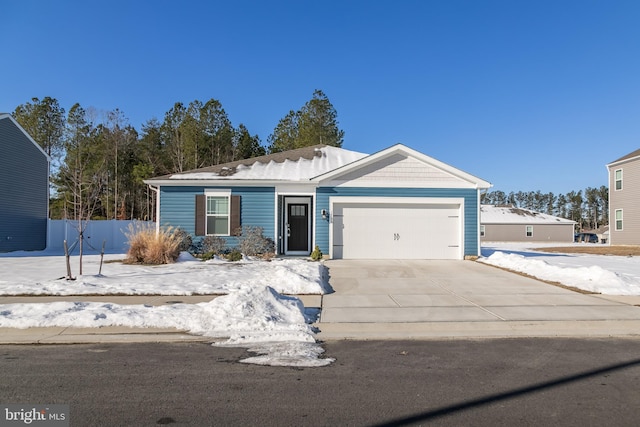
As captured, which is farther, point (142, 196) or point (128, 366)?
point (142, 196)

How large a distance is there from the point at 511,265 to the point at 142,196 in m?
35.3

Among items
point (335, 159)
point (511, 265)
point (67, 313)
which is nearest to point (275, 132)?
point (335, 159)

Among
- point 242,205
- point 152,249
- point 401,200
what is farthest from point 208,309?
point 401,200

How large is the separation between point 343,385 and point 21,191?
941 inches

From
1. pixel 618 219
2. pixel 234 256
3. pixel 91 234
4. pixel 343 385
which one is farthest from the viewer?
pixel 618 219

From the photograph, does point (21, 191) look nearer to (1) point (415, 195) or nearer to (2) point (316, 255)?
(2) point (316, 255)

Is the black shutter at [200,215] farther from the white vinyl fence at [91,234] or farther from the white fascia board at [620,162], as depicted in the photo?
the white fascia board at [620,162]

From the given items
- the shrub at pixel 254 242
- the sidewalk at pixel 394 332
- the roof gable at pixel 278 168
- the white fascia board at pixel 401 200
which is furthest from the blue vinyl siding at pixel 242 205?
the sidewalk at pixel 394 332

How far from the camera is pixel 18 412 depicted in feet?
13.1

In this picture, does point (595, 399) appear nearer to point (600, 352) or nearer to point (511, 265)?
point (600, 352)

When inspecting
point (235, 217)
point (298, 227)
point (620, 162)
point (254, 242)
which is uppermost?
point (620, 162)

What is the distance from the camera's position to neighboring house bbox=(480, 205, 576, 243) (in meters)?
48.5
